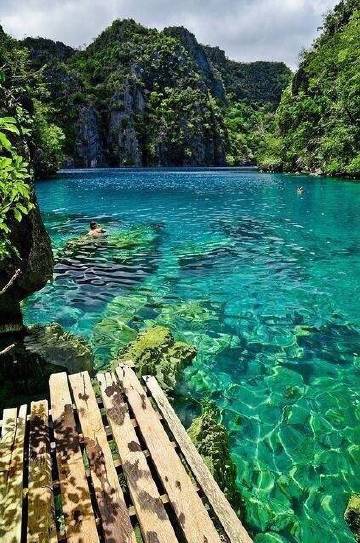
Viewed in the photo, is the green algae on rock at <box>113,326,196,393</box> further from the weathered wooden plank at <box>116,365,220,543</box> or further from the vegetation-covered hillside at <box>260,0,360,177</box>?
the vegetation-covered hillside at <box>260,0,360,177</box>

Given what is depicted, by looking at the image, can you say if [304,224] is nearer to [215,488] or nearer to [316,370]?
[316,370]

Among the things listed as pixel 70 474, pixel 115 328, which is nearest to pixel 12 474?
pixel 70 474

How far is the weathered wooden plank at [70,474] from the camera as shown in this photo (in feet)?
10.6

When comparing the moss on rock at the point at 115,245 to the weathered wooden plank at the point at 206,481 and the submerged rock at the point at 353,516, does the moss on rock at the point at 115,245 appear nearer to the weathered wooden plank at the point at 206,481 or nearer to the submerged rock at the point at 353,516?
the weathered wooden plank at the point at 206,481

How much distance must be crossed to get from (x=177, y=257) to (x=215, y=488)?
15.3m

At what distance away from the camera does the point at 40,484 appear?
3688 millimetres

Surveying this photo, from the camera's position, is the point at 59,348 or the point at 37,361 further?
the point at 59,348

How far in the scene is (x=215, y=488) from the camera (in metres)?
3.70

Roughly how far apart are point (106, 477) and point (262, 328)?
306 inches

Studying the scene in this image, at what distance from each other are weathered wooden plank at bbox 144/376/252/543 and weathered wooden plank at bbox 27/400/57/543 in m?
1.34

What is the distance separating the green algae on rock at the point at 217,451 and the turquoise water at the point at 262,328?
274mm

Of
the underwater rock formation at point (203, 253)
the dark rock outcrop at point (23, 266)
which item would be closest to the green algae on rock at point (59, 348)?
the dark rock outcrop at point (23, 266)

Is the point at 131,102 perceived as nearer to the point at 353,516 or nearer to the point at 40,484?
the point at 353,516

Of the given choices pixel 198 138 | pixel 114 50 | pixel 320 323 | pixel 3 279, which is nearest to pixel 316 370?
pixel 320 323
